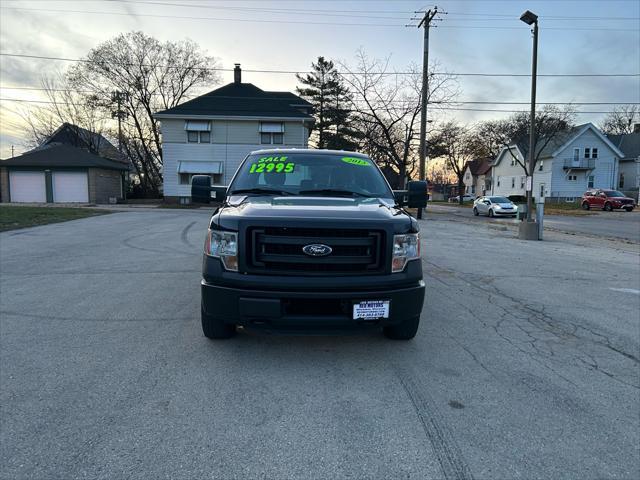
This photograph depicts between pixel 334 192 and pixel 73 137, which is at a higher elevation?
pixel 73 137

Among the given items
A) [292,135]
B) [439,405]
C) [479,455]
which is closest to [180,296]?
[439,405]

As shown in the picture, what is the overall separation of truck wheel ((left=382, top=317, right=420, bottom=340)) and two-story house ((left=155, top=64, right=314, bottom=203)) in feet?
89.3

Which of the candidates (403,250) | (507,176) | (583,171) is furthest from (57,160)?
(507,176)

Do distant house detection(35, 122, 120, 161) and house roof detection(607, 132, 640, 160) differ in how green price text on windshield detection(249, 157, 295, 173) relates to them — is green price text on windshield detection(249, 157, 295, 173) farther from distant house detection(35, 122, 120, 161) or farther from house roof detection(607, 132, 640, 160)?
house roof detection(607, 132, 640, 160)

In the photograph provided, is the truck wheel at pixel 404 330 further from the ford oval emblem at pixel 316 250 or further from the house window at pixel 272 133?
the house window at pixel 272 133

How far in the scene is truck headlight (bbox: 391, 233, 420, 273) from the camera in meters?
3.47

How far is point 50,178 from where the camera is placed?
31.8 meters

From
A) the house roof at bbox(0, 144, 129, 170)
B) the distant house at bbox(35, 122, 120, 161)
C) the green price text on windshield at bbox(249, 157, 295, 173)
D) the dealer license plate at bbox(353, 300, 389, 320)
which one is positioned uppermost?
the distant house at bbox(35, 122, 120, 161)

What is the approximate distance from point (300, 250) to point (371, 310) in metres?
0.73

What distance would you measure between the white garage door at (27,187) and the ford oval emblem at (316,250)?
35.5 m

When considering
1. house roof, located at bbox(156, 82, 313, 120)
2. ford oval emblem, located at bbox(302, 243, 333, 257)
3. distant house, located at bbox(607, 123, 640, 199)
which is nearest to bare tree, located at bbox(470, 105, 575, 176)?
distant house, located at bbox(607, 123, 640, 199)

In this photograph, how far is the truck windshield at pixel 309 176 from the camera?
455 cm

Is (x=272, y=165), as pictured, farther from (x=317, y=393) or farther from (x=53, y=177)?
(x=53, y=177)

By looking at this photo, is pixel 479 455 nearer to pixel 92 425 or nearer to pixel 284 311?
pixel 284 311
